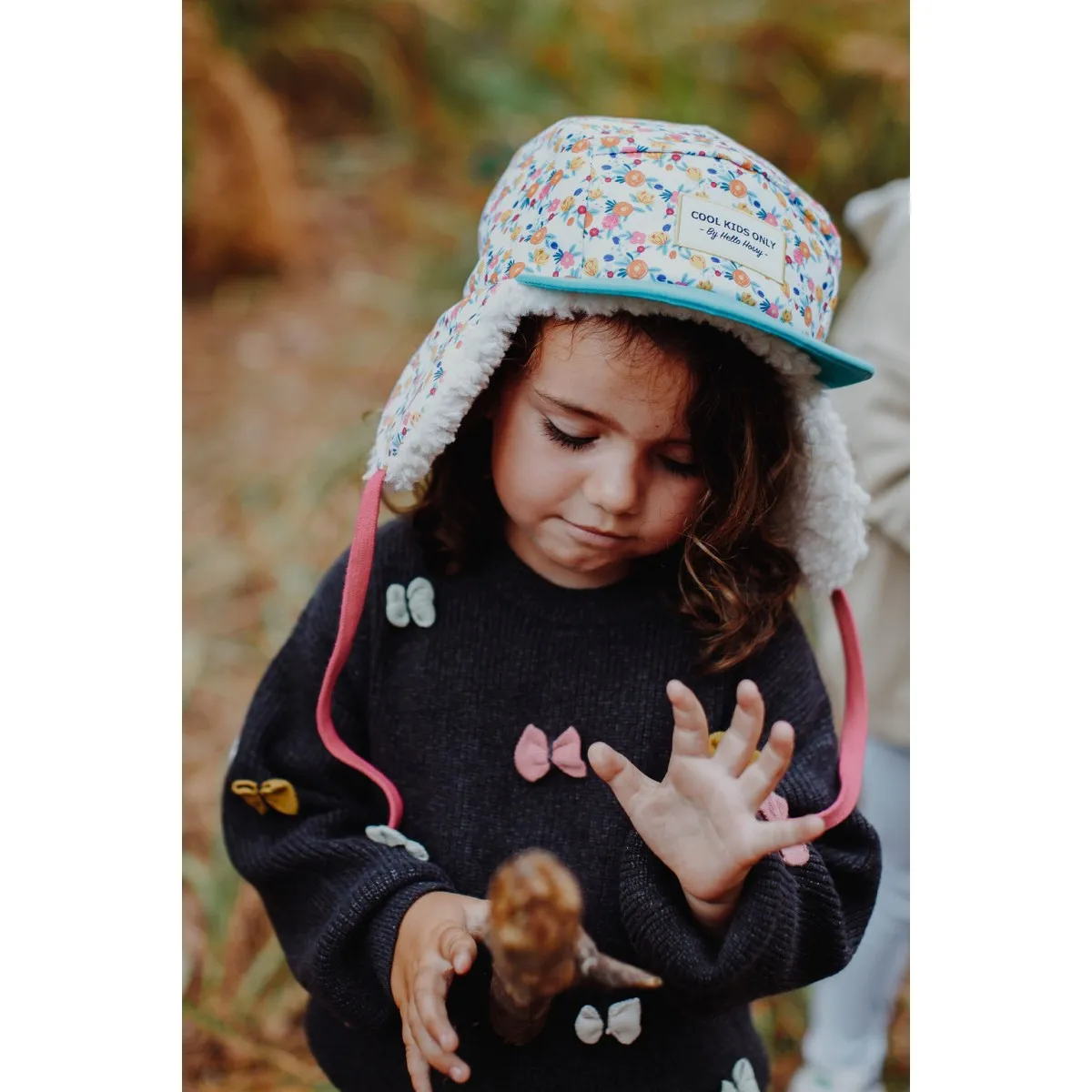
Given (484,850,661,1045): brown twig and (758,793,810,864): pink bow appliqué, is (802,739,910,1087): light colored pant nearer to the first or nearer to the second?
(758,793,810,864): pink bow appliqué

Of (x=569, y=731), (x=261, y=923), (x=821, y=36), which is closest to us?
(x=569, y=731)

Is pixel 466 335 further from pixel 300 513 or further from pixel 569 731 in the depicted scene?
pixel 300 513

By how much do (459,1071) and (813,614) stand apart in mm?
714

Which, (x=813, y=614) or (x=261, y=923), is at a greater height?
(x=813, y=614)

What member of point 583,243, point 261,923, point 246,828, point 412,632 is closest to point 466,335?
point 583,243

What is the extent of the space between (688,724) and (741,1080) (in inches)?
15.6

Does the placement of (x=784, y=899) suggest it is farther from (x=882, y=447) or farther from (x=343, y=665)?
(x=882, y=447)

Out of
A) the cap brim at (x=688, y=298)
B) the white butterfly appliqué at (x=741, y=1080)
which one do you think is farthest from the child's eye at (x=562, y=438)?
the white butterfly appliqué at (x=741, y=1080)

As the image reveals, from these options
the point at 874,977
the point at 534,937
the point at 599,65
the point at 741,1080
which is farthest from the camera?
the point at 874,977

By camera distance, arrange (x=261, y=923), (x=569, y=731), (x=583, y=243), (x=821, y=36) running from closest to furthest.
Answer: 1. (x=583, y=243)
2. (x=569, y=731)
3. (x=821, y=36)
4. (x=261, y=923)

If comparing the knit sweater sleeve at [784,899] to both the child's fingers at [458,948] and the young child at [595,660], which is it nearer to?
the young child at [595,660]

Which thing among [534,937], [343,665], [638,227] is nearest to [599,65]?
[638,227]

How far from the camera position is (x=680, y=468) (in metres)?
0.97

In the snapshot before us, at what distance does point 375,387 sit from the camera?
146cm
